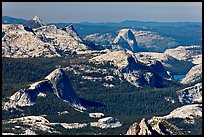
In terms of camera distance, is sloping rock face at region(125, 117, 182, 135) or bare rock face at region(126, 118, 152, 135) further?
sloping rock face at region(125, 117, 182, 135)

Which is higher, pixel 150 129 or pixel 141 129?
pixel 141 129

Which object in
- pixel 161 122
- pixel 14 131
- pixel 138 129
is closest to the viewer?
pixel 138 129

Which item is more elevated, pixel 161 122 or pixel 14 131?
pixel 161 122

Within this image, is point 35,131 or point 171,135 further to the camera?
point 35,131

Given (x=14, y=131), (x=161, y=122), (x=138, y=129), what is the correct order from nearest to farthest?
(x=138, y=129)
(x=161, y=122)
(x=14, y=131)

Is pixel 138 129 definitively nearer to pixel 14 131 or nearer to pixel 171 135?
pixel 171 135

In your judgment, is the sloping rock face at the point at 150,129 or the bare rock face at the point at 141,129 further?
the sloping rock face at the point at 150,129

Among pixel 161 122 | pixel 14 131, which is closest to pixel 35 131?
pixel 14 131

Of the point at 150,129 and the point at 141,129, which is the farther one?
the point at 150,129

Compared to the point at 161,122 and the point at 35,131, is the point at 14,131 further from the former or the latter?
the point at 161,122
